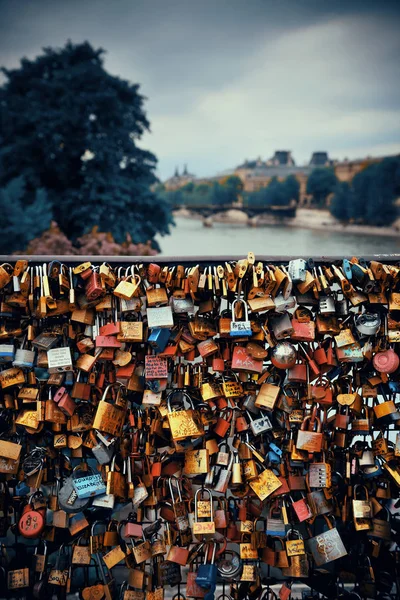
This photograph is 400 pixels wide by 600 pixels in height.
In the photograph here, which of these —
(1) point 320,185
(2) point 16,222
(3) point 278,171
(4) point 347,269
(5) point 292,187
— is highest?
(3) point 278,171

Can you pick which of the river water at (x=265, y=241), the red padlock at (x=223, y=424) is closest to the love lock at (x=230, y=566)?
the red padlock at (x=223, y=424)

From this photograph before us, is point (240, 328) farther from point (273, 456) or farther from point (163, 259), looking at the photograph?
point (273, 456)

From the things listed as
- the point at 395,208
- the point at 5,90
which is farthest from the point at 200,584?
the point at 395,208

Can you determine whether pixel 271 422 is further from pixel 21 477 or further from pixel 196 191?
pixel 196 191

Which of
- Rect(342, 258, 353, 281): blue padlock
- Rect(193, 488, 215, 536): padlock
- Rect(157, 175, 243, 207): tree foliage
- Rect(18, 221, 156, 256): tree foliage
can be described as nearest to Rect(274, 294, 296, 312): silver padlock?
Rect(342, 258, 353, 281): blue padlock

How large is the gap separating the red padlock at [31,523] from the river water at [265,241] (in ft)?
110

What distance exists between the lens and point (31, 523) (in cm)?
332

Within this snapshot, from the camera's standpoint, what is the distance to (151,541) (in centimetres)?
341

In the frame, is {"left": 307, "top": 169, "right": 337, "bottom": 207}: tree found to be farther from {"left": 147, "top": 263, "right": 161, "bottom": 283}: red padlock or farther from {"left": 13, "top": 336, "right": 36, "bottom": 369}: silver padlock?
{"left": 13, "top": 336, "right": 36, "bottom": 369}: silver padlock

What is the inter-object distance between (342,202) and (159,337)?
132 ft

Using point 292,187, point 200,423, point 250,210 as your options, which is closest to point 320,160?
point 292,187

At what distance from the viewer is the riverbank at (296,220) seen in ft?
128

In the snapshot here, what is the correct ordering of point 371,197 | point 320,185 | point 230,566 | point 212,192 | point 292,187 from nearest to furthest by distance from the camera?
point 230,566
point 371,197
point 320,185
point 292,187
point 212,192

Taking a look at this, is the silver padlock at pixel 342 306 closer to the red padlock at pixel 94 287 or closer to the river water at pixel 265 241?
the red padlock at pixel 94 287
